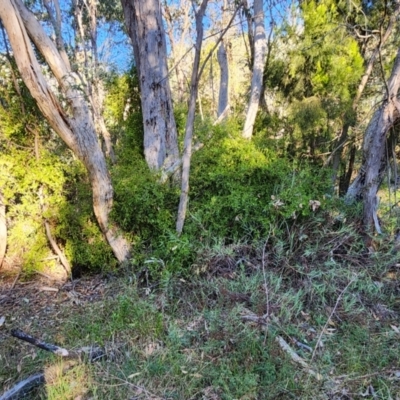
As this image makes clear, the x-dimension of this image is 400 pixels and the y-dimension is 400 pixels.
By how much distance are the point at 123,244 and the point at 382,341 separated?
9.09 feet

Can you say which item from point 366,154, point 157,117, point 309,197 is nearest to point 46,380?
point 309,197

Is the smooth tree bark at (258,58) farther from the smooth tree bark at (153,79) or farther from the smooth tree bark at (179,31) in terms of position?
the smooth tree bark at (179,31)

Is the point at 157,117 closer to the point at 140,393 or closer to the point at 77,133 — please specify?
the point at 77,133

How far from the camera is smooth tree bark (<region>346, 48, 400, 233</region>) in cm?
308

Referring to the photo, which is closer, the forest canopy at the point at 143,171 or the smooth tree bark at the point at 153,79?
the forest canopy at the point at 143,171

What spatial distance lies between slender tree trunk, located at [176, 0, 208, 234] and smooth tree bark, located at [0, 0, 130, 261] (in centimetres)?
88

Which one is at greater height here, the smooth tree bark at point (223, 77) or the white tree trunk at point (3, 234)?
the smooth tree bark at point (223, 77)

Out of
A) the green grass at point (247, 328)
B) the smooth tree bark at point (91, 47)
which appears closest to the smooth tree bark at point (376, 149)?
the green grass at point (247, 328)

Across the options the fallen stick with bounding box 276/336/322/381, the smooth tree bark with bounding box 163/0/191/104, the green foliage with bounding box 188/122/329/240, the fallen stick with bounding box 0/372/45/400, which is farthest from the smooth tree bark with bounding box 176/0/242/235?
the smooth tree bark with bounding box 163/0/191/104

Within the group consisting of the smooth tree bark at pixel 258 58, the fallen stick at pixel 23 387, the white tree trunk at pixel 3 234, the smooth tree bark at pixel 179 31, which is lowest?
the fallen stick at pixel 23 387

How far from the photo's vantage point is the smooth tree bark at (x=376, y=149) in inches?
A: 121

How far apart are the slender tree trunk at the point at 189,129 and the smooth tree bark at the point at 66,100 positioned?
884mm

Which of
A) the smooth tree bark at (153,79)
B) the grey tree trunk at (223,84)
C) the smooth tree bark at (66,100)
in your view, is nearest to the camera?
the smooth tree bark at (66,100)

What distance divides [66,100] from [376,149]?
3.45 metres
